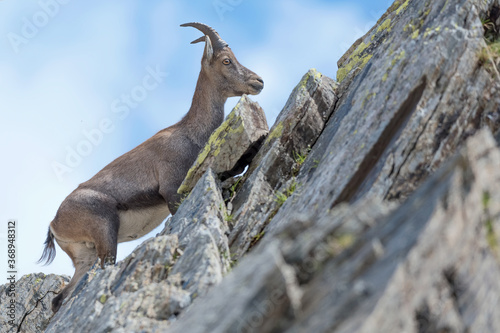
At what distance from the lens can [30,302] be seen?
11.5 metres

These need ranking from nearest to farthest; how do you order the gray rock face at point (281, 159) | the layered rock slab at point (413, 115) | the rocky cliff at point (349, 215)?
the rocky cliff at point (349, 215), the layered rock slab at point (413, 115), the gray rock face at point (281, 159)

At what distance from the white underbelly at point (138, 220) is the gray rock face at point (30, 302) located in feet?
5.30

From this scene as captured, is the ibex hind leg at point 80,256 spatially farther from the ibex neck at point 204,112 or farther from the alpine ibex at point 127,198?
the ibex neck at point 204,112

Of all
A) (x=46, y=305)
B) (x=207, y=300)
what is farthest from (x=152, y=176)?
(x=207, y=300)

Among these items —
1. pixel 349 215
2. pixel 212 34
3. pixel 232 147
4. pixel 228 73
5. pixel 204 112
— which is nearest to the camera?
pixel 349 215

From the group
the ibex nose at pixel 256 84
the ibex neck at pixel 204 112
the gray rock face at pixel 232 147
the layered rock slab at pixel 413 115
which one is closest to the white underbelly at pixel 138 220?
the ibex neck at pixel 204 112

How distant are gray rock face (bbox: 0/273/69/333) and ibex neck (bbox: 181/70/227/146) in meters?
3.74

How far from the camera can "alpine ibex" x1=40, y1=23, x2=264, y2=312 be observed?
10781 mm

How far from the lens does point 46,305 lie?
37.8 feet

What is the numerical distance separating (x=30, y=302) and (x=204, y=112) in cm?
487

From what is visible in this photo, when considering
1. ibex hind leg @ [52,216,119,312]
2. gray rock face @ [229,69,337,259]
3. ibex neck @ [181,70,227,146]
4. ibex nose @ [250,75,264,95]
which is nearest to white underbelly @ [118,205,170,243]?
A: ibex hind leg @ [52,216,119,312]

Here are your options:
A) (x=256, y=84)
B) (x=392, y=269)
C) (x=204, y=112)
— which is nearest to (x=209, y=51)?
(x=256, y=84)

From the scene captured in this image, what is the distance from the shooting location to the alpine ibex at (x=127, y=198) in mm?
10781

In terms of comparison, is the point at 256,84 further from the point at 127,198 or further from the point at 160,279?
the point at 160,279
